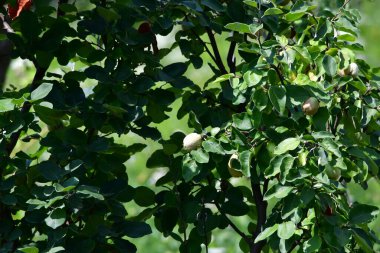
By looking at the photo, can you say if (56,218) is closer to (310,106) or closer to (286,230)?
(286,230)

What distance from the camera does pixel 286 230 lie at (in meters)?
1.76

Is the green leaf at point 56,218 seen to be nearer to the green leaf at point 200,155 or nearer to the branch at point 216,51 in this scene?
the green leaf at point 200,155

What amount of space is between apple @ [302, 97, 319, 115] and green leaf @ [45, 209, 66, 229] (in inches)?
22.8

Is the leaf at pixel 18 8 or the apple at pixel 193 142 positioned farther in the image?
the leaf at pixel 18 8

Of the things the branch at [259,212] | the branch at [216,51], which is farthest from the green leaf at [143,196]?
the branch at [216,51]

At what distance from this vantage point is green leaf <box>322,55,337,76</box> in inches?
69.2

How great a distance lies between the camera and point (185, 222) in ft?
6.75

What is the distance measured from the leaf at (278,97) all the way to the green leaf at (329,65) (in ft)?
0.39

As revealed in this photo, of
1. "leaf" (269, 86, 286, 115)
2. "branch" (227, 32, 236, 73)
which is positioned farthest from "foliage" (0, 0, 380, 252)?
"branch" (227, 32, 236, 73)

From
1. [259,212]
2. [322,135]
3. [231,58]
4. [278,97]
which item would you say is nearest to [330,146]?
[322,135]

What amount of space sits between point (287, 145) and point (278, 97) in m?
0.10

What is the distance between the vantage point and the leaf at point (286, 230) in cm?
174

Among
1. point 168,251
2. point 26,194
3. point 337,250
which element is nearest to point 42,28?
point 26,194

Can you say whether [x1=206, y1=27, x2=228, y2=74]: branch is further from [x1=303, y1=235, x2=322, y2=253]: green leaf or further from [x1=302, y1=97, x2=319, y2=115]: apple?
[x1=303, y1=235, x2=322, y2=253]: green leaf
